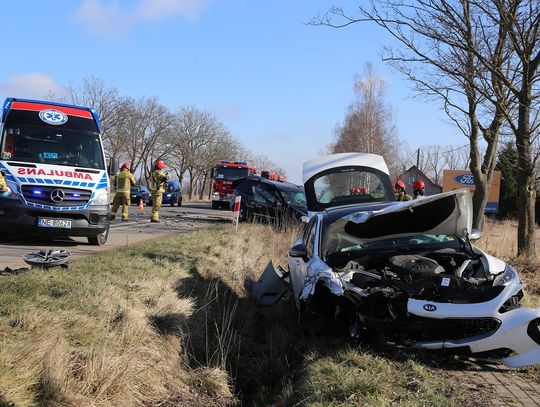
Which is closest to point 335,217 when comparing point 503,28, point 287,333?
point 287,333

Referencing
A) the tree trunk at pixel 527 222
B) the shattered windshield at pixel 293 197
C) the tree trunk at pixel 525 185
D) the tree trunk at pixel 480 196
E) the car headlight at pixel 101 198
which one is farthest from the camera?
the shattered windshield at pixel 293 197

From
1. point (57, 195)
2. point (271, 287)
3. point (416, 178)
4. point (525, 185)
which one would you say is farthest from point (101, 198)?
point (416, 178)

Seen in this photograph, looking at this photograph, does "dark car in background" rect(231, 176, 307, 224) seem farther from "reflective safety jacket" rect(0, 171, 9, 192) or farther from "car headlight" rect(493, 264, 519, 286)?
"car headlight" rect(493, 264, 519, 286)

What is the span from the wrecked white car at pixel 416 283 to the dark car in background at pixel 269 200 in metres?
8.46

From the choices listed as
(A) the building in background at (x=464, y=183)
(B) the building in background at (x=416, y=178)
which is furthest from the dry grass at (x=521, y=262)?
(B) the building in background at (x=416, y=178)

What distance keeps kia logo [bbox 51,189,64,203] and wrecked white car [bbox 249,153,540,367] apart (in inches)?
198

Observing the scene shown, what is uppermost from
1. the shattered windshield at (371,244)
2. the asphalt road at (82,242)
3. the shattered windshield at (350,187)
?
the shattered windshield at (350,187)

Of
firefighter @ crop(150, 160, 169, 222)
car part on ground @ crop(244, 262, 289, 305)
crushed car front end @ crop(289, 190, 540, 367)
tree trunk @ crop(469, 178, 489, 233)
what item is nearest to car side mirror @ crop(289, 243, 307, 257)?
crushed car front end @ crop(289, 190, 540, 367)

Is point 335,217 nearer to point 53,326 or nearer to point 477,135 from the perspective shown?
point 53,326

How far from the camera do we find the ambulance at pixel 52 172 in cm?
978

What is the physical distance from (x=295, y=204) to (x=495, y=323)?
11.8 meters

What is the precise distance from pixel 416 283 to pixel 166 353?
2740 mm

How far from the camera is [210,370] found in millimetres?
5660

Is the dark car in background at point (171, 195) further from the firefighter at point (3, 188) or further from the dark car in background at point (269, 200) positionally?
the firefighter at point (3, 188)
